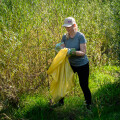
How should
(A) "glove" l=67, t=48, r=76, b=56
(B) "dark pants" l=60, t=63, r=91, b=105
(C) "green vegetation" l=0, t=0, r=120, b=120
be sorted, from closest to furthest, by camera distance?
(A) "glove" l=67, t=48, r=76, b=56 < (B) "dark pants" l=60, t=63, r=91, b=105 < (C) "green vegetation" l=0, t=0, r=120, b=120

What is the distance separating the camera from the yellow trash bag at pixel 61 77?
12.1ft

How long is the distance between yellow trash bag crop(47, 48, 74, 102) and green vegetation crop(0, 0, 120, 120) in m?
0.40

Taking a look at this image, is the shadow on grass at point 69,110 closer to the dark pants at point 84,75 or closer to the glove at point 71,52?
the dark pants at point 84,75

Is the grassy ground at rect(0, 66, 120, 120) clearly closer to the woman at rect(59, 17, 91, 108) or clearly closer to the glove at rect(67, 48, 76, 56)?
the woman at rect(59, 17, 91, 108)

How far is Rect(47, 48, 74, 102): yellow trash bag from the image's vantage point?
3.70 meters

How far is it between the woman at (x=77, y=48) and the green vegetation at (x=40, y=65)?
592 millimetres

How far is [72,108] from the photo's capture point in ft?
13.1

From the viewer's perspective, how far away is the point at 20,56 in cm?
425

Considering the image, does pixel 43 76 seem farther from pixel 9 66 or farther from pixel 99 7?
pixel 99 7

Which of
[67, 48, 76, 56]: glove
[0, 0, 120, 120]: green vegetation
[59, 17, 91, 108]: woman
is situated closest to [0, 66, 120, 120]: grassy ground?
[0, 0, 120, 120]: green vegetation

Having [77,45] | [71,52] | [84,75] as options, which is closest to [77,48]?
[77,45]

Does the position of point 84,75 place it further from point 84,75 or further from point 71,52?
point 71,52

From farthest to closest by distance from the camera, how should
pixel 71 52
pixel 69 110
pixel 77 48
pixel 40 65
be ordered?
pixel 40 65 → pixel 69 110 → pixel 77 48 → pixel 71 52

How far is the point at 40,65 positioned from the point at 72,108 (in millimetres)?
1213
